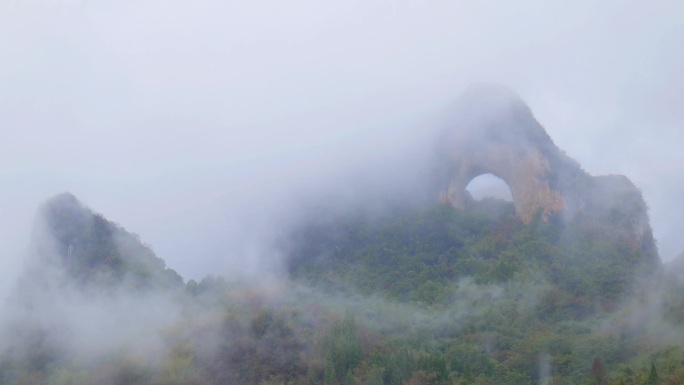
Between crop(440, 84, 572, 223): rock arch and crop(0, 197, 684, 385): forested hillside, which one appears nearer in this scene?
crop(0, 197, 684, 385): forested hillside

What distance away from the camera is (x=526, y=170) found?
35.9 metres

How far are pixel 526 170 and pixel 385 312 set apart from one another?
1201 cm

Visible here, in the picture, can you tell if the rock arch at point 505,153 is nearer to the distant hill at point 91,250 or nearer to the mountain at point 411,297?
the mountain at point 411,297

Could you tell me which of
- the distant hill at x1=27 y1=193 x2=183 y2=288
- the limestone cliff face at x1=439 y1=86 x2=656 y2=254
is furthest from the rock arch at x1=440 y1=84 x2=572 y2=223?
the distant hill at x1=27 y1=193 x2=183 y2=288

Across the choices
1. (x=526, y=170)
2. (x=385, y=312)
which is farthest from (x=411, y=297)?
(x=526, y=170)

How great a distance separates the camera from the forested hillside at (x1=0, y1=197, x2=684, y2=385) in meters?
23.0

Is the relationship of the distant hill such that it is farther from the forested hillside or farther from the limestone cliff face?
the limestone cliff face

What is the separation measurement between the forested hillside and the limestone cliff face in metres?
1.03

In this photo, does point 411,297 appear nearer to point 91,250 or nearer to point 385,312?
point 385,312

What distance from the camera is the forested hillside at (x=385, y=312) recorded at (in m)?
23.0

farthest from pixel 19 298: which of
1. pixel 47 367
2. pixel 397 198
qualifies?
pixel 397 198

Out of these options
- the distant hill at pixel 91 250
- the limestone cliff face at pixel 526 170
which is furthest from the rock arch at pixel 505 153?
the distant hill at pixel 91 250

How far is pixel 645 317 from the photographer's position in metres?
24.2

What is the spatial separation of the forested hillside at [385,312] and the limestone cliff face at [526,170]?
1.03 m
